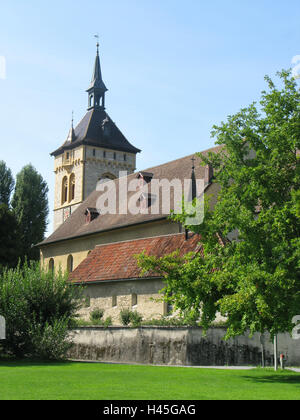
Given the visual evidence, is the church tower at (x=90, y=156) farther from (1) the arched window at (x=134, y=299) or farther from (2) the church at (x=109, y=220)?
(1) the arched window at (x=134, y=299)

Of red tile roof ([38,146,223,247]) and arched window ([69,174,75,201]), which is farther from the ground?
arched window ([69,174,75,201])

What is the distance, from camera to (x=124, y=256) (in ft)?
110

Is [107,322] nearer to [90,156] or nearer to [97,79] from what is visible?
[90,156]

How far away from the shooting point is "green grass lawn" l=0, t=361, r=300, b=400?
37.6ft

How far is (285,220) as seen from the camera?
51.9 feet

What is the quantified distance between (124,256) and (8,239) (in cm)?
2687

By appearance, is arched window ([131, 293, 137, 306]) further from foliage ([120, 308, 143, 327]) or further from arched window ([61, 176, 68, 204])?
arched window ([61, 176, 68, 204])

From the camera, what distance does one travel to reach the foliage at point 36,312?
75.2ft

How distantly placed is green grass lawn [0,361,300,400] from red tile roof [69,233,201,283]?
39.2 feet

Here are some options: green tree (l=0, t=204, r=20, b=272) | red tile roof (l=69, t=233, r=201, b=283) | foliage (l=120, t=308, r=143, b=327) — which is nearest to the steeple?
green tree (l=0, t=204, r=20, b=272)

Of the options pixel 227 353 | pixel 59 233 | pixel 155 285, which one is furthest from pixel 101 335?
pixel 59 233

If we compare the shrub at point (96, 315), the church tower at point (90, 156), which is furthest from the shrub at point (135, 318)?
the church tower at point (90, 156)

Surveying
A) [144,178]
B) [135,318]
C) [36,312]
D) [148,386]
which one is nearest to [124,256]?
[135,318]
